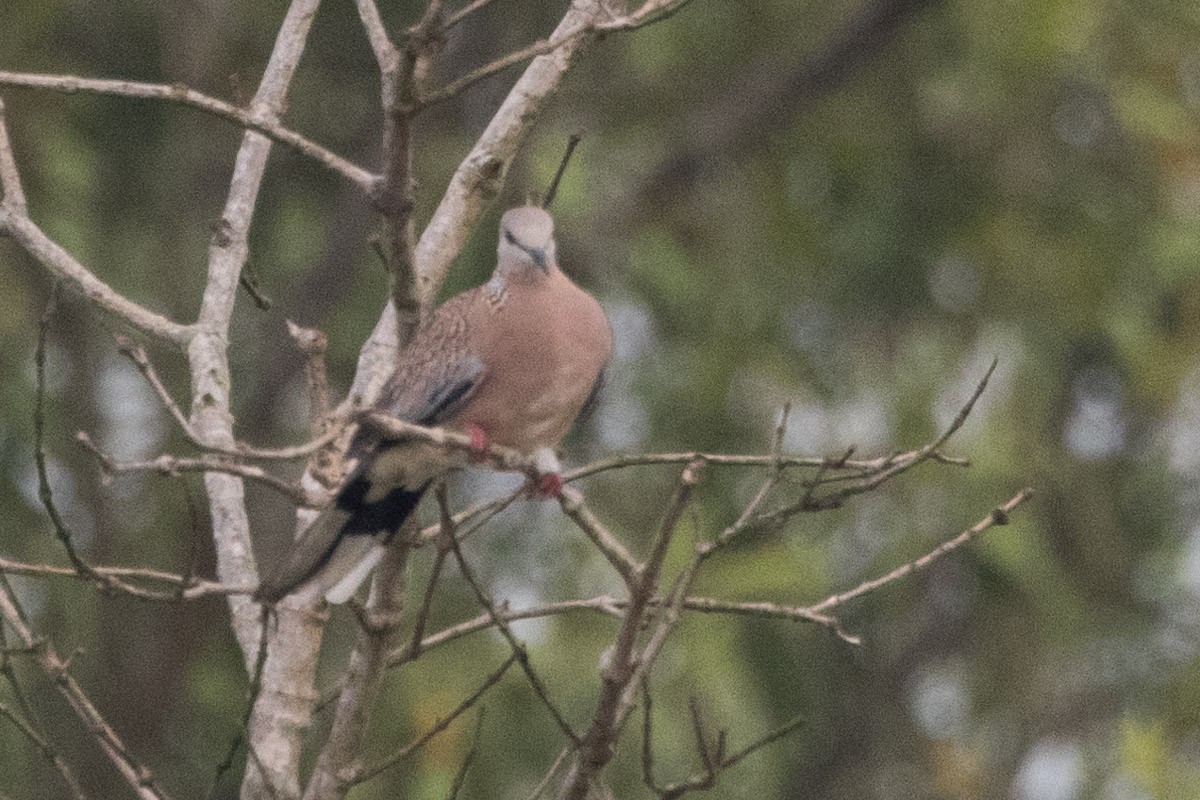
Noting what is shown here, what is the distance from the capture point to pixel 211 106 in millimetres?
3205

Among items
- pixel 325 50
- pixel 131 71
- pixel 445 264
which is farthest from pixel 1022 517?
pixel 445 264

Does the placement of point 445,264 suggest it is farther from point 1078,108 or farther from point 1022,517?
point 1078,108

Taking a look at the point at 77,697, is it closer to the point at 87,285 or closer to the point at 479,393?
the point at 87,285

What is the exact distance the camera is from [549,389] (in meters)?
3.72

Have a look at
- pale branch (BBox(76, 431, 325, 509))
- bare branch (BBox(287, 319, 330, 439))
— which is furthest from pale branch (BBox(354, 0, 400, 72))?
pale branch (BBox(76, 431, 325, 509))

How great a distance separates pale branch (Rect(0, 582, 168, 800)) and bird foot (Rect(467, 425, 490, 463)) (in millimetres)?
718

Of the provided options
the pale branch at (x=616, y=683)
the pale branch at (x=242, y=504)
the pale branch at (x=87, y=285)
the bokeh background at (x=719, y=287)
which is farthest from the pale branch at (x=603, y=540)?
the bokeh background at (x=719, y=287)

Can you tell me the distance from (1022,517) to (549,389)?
462 centimetres

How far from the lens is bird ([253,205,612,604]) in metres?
3.65

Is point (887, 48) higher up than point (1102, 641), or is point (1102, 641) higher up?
point (887, 48)

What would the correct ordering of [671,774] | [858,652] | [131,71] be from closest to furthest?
1. [671,774]
2. [131,71]
3. [858,652]

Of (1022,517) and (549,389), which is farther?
(1022,517)

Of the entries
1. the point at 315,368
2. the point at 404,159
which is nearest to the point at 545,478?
the point at 315,368

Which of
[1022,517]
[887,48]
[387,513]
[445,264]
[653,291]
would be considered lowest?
[387,513]
